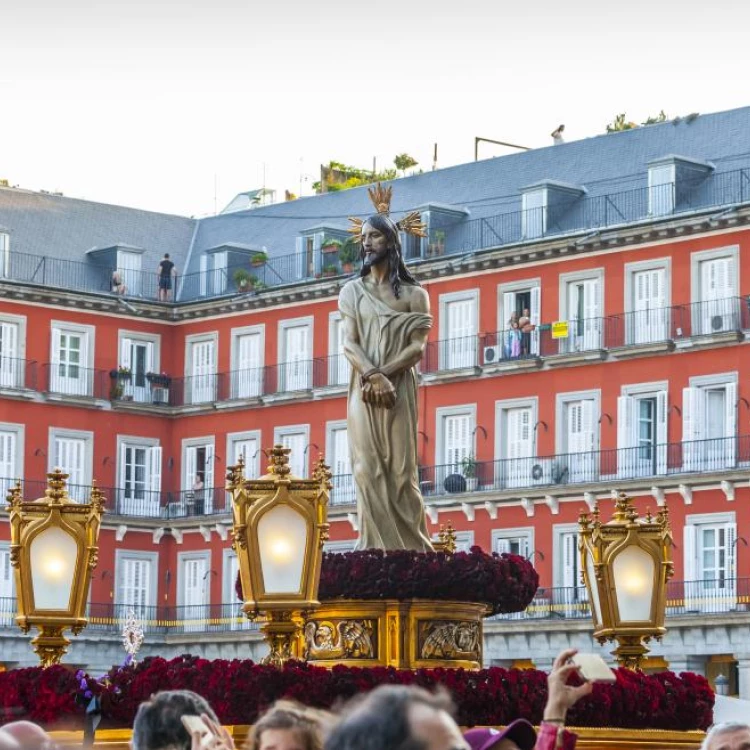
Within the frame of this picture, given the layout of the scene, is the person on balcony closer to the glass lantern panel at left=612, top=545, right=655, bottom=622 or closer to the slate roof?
A: the slate roof

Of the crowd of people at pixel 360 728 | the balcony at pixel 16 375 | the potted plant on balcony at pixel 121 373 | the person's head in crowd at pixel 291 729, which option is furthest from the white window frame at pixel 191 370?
the person's head in crowd at pixel 291 729

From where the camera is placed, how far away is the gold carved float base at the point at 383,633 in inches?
742

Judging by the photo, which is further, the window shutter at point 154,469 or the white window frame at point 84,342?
the window shutter at point 154,469

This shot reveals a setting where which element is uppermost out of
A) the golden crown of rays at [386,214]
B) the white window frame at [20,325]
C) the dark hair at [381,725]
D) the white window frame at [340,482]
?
the white window frame at [20,325]

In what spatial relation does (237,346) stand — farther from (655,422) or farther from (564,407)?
(655,422)

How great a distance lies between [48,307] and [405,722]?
70635 mm

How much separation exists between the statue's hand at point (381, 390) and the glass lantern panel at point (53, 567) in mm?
2611

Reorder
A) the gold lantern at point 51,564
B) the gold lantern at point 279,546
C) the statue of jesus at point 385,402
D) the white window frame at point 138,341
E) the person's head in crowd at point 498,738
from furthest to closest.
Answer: the white window frame at point 138,341 → the statue of jesus at point 385,402 → the gold lantern at point 51,564 → the gold lantern at point 279,546 → the person's head in crowd at point 498,738

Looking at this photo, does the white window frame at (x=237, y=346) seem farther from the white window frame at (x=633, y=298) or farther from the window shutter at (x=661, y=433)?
the window shutter at (x=661, y=433)

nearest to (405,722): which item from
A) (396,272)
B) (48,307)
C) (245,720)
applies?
(245,720)

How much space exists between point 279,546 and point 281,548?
2 cm

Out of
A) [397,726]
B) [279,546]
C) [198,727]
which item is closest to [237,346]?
[279,546]

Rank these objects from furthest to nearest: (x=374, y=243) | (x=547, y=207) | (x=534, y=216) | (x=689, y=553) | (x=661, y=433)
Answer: (x=534, y=216) → (x=547, y=207) → (x=661, y=433) → (x=689, y=553) → (x=374, y=243)

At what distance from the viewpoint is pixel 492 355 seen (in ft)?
234
